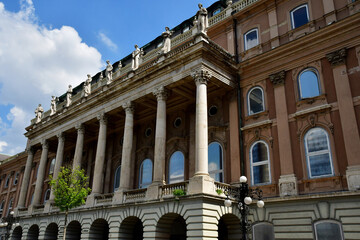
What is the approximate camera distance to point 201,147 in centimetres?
1984

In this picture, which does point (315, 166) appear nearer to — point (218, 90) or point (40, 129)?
point (218, 90)

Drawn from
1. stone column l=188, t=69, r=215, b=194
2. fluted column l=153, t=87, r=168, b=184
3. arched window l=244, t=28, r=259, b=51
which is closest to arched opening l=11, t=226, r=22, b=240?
fluted column l=153, t=87, r=168, b=184

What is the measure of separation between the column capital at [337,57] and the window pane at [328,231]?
959 cm

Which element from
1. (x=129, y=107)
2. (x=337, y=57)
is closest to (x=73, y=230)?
(x=129, y=107)

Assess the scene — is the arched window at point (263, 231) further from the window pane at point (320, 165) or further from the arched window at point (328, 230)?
the window pane at point (320, 165)

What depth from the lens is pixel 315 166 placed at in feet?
63.6

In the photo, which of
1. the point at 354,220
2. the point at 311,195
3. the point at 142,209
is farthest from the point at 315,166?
the point at 142,209

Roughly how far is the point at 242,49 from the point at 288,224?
1368 cm

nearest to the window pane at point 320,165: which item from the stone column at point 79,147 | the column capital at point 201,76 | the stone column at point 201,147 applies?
the stone column at point 201,147

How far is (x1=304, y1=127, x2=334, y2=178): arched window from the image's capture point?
19.0 metres

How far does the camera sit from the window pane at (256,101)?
76.6ft

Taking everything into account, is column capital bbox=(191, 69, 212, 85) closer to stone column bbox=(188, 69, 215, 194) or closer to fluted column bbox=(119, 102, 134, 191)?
stone column bbox=(188, 69, 215, 194)

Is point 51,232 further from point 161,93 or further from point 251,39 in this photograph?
point 251,39

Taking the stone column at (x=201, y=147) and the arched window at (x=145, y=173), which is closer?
the stone column at (x=201, y=147)
